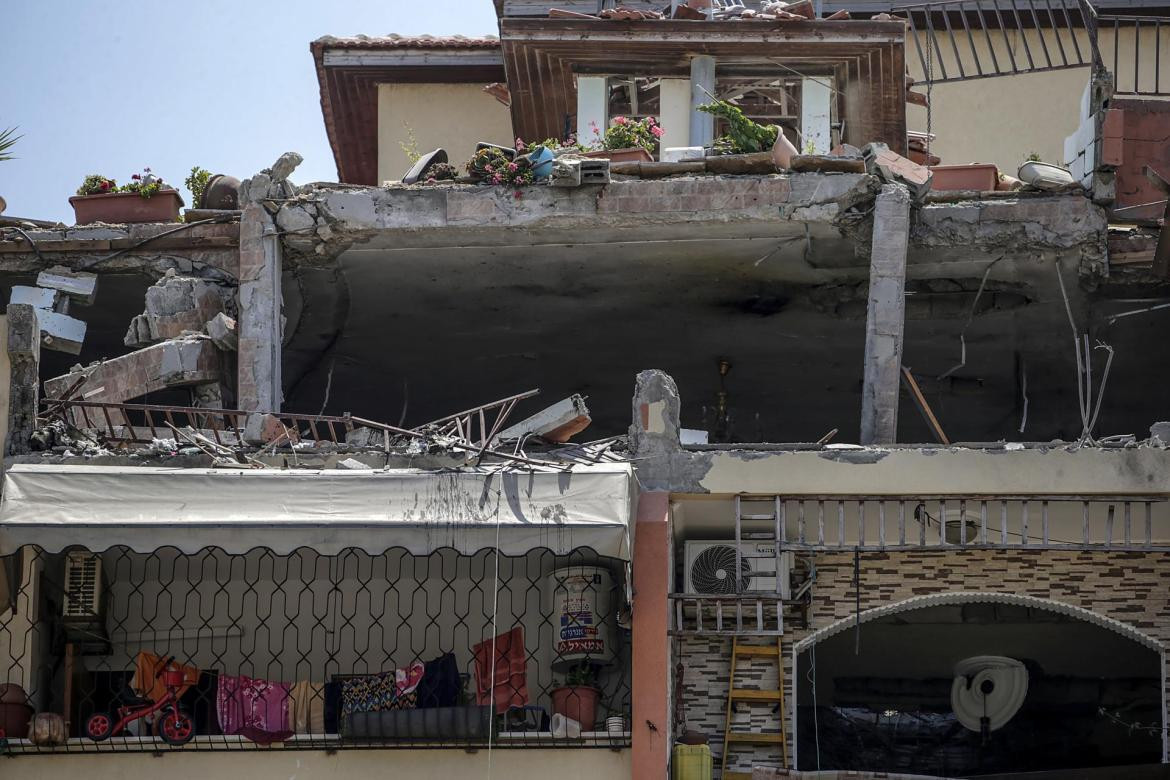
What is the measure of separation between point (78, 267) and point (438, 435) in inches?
204

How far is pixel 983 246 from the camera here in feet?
53.7

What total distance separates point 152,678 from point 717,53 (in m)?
8.78

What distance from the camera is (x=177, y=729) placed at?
1359 cm

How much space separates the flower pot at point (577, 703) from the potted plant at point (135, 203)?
658 centimetres

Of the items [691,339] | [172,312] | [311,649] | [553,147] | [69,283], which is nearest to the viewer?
[311,649]

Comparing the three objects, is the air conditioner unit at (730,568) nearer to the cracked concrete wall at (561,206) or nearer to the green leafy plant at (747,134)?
the cracked concrete wall at (561,206)

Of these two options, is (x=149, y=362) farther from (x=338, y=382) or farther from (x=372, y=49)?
(x=372, y=49)

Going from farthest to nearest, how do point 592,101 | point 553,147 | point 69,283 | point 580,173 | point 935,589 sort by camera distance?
point 592,101 < point 553,147 < point 69,283 < point 580,173 < point 935,589

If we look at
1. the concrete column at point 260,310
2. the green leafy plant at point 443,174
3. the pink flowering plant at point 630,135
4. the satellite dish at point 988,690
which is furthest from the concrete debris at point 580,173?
the satellite dish at point 988,690

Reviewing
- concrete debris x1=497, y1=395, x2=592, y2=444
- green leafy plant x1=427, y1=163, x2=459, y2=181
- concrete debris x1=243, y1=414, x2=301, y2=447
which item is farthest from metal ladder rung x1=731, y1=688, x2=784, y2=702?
green leafy plant x1=427, y1=163, x2=459, y2=181

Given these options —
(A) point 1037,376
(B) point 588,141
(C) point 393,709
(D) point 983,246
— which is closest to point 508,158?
(B) point 588,141

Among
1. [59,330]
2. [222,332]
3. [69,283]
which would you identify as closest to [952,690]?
[222,332]

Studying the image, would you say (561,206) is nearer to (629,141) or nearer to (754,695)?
(629,141)

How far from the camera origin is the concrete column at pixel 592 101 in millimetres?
19234
